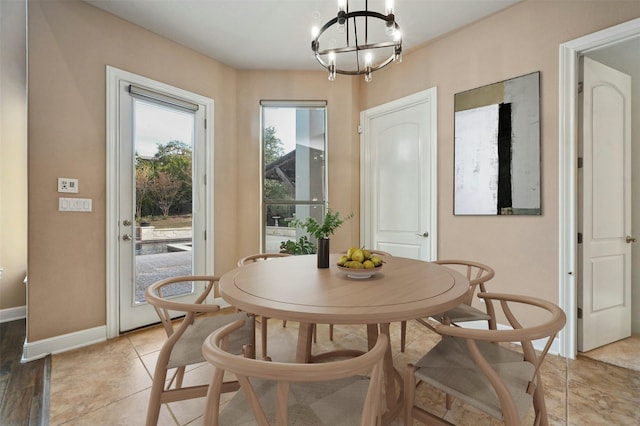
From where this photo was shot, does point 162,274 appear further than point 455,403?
Yes

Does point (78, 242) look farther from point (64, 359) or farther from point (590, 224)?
point (590, 224)

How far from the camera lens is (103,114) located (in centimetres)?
267

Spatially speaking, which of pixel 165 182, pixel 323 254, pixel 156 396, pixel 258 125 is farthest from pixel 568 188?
pixel 165 182

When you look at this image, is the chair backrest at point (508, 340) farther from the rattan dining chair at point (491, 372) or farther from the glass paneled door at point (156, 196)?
the glass paneled door at point (156, 196)

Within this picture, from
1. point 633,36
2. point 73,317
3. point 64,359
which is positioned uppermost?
point 633,36

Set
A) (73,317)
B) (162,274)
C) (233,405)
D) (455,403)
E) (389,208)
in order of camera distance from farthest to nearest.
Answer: (389,208) < (162,274) < (73,317) < (455,403) < (233,405)

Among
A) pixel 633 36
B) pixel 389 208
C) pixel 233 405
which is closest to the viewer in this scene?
pixel 233 405

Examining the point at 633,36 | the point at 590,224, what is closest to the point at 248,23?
the point at 633,36

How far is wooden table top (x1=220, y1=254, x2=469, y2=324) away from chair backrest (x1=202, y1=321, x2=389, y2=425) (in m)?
0.25

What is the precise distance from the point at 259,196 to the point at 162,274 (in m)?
1.35

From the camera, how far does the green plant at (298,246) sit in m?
3.73

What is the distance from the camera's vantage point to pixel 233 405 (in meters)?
1.00

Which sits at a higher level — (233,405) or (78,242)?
(78,242)

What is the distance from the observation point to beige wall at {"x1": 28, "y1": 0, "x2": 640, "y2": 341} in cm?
234
